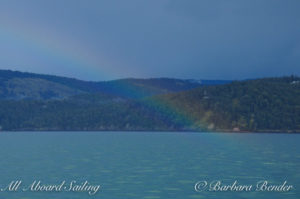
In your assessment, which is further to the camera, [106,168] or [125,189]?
[106,168]

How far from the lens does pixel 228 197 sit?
52531 millimetres

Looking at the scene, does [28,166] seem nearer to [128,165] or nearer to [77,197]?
[128,165]

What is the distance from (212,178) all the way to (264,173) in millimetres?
8987

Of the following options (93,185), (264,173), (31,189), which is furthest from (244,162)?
(31,189)

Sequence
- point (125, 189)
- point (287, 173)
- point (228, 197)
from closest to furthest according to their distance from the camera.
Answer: point (228, 197) < point (125, 189) < point (287, 173)

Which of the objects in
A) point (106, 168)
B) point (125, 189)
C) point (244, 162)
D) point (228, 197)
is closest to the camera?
point (228, 197)

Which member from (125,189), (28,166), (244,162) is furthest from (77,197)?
(244,162)
